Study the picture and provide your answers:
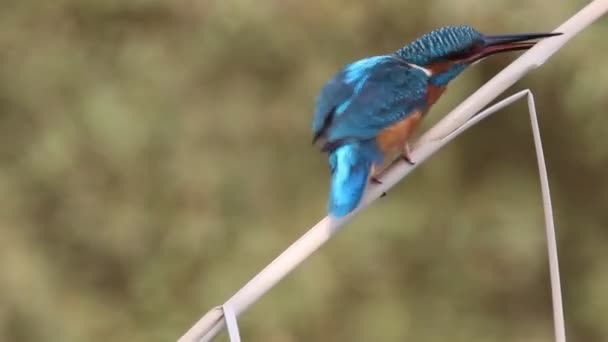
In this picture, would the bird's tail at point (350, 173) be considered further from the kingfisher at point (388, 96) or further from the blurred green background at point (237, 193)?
the blurred green background at point (237, 193)

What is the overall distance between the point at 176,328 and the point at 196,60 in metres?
0.51

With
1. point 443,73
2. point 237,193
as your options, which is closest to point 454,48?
point 443,73

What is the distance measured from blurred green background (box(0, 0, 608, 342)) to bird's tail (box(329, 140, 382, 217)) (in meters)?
0.57

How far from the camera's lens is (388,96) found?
0.76 metres

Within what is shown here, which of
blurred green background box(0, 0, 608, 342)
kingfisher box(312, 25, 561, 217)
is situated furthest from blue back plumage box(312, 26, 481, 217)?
blurred green background box(0, 0, 608, 342)

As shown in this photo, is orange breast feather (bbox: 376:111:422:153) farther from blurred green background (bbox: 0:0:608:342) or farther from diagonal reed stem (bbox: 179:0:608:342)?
blurred green background (bbox: 0:0:608:342)

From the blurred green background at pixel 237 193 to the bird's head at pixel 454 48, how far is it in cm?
49

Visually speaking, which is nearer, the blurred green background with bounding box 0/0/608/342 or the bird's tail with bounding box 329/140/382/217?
the bird's tail with bounding box 329/140/382/217

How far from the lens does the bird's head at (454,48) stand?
763 millimetres

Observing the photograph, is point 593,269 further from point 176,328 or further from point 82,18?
point 82,18

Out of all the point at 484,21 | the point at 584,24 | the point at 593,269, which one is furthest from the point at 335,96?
the point at 593,269

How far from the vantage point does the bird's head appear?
763 mm

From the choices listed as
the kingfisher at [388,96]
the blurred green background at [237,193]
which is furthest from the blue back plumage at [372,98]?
the blurred green background at [237,193]

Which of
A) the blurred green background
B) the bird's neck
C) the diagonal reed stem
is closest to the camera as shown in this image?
the diagonal reed stem
